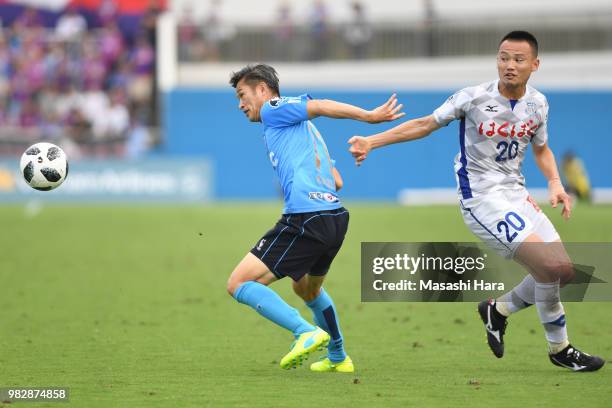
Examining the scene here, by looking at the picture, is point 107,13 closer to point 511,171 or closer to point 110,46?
point 110,46

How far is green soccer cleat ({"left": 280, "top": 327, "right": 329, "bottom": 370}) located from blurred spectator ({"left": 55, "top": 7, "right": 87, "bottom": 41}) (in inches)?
1067

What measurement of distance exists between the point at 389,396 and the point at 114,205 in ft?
73.5

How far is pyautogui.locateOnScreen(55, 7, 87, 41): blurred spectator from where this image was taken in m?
33.4

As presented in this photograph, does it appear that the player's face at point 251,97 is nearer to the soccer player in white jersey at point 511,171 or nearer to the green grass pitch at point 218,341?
the soccer player in white jersey at point 511,171

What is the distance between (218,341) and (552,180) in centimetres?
338

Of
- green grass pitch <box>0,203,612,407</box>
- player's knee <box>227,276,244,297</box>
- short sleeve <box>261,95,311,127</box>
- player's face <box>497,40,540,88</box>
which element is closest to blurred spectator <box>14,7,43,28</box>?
green grass pitch <box>0,203,612,407</box>

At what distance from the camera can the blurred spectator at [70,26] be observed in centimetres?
3344

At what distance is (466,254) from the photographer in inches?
333

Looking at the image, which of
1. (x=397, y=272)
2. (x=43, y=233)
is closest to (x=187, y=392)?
(x=397, y=272)

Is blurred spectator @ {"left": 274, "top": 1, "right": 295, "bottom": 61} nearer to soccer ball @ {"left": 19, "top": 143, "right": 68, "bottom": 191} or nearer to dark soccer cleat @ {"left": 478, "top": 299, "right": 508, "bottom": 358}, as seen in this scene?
→ soccer ball @ {"left": 19, "top": 143, "right": 68, "bottom": 191}

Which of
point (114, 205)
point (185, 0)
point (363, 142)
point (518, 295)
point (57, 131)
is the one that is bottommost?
point (518, 295)

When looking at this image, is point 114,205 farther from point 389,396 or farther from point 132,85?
point 389,396
